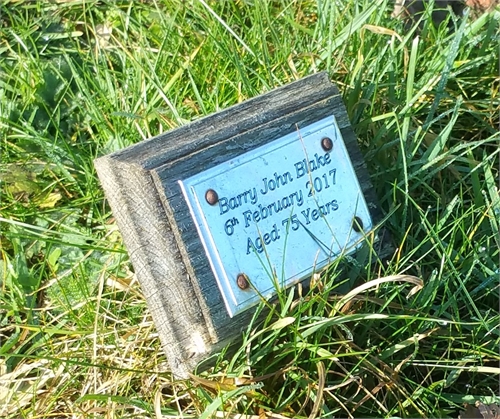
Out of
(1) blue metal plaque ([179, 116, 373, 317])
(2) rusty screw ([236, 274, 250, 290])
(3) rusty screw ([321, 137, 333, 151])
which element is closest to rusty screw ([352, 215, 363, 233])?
(1) blue metal plaque ([179, 116, 373, 317])

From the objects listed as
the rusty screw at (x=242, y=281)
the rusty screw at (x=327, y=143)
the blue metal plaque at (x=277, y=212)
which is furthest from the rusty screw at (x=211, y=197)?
the rusty screw at (x=327, y=143)

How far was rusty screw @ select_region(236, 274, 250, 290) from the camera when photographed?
5.12ft

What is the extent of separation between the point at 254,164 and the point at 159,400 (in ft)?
1.68

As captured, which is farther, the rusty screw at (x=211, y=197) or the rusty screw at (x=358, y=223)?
the rusty screw at (x=358, y=223)

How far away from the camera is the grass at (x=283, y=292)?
1.61 meters

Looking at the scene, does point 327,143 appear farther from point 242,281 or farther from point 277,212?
point 242,281

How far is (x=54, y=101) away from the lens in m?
2.25

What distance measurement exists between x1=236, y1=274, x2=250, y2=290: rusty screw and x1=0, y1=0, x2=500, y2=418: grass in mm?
90

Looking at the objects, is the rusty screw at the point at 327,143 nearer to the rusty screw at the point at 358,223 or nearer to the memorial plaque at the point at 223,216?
the memorial plaque at the point at 223,216

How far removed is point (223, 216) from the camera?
1566 millimetres

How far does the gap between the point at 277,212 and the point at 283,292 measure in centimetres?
17

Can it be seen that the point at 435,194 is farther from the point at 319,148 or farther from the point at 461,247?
the point at 319,148

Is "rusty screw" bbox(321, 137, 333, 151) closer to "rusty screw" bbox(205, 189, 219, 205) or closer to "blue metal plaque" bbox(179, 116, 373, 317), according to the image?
"blue metal plaque" bbox(179, 116, 373, 317)

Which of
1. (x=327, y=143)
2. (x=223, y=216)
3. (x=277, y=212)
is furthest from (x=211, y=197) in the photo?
(x=327, y=143)
